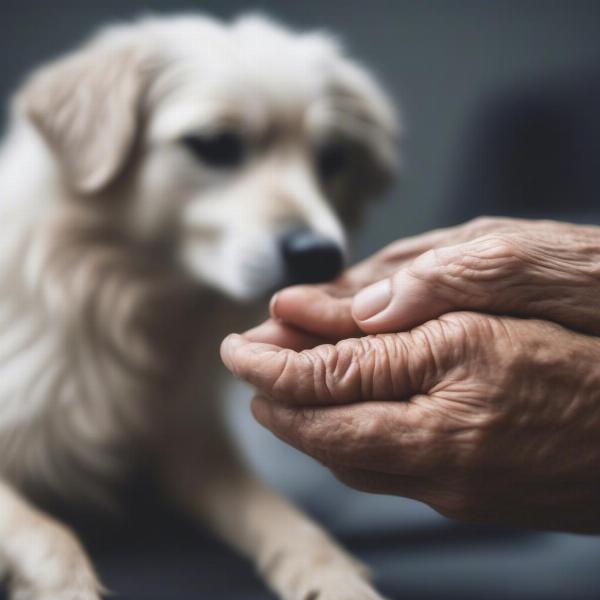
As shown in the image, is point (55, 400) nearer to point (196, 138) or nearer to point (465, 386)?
point (196, 138)

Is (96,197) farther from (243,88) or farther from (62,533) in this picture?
(62,533)

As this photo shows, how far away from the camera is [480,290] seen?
0.46m

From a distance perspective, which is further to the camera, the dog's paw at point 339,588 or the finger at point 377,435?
the dog's paw at point 339,588

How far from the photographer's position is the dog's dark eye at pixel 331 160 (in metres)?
0.79

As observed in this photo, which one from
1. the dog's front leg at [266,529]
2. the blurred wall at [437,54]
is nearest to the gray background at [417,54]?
the blurred wall at [437,54]

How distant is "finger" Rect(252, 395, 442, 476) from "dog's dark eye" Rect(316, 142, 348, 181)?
40 cm

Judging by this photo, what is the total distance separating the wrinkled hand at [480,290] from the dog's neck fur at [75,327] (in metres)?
0.28

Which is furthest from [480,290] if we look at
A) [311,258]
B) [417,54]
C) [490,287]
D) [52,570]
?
[417,54]

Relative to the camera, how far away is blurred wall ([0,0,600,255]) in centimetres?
107

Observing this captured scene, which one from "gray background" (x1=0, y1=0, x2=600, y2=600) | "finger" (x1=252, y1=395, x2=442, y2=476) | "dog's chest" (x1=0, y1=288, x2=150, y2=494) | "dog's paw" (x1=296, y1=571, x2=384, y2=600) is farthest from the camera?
"gray background" (x1=0, y1=0, x2=600, y2=600)

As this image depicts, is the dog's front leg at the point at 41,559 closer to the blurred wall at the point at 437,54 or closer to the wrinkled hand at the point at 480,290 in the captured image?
the wrinkled hand at the point at 480,290

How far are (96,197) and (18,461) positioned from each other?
25cm

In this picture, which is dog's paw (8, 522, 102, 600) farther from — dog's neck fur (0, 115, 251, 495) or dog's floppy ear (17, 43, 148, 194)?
dog's floppy ear (17, 43, 148, 194)

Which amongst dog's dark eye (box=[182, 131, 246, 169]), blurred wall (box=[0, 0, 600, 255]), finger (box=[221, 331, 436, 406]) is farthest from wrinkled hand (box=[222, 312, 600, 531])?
blurred wall (box=[0, 0, 600, 255])
